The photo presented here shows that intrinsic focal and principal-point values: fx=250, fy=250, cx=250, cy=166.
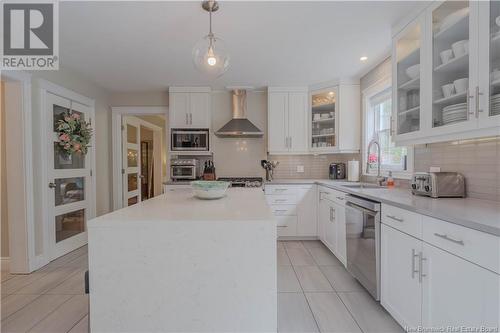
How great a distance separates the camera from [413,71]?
2.15 metres

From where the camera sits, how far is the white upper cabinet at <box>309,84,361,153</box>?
3.78 metres

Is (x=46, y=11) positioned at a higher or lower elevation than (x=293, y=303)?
higher

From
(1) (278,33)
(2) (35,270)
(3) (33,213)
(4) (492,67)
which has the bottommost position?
(2) (35,270)

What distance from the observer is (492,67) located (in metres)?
1.46

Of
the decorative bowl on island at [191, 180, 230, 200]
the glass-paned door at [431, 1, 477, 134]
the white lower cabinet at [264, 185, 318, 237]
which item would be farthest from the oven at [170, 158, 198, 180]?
the glass-paned door at [431, 1, 477, 134]

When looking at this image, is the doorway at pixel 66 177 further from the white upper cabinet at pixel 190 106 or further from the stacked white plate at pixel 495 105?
the stacked white plate at pixel 495 105

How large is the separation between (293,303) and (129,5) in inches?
110

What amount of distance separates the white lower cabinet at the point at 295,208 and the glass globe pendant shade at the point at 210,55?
221cm

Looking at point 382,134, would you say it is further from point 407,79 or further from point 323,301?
point 323,301

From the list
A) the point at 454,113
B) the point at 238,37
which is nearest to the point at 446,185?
the point at 454,113

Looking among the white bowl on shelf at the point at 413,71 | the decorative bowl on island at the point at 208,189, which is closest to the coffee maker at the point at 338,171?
the white bowl on shelf at the point at 413,71

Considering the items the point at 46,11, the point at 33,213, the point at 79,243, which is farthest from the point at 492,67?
the point at 79,243

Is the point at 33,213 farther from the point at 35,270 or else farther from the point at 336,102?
the point at 336,102

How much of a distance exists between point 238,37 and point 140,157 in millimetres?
3965
